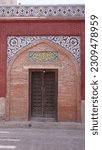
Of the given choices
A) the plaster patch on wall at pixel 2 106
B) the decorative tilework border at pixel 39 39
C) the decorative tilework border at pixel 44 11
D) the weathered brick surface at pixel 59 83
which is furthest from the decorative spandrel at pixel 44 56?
the plaster patch on wall at pixel 2 106

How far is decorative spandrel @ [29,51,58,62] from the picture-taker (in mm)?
9285

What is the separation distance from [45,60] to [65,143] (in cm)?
328

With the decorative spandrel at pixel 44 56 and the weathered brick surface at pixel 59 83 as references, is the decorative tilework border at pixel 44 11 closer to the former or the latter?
the weathered brick surface at pixel 59 83

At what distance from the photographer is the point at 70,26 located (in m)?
9.22

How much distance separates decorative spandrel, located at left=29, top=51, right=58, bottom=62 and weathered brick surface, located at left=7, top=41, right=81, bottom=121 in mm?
94

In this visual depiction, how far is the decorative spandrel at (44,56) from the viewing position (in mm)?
9285

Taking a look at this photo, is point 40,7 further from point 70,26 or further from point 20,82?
point 20,82

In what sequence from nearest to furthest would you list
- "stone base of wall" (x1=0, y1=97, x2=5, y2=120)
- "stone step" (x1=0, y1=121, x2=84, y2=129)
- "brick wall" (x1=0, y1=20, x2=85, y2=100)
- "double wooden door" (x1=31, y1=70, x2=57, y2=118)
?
"stone step" (x1=0, y1=121, x2=84, y2=129), "brick wall" (x1=0, y1=20, x2=85, y2=100), "stone base of wall" (x1=0, y1=97, x2=5, y2=120), "double wooden door" (x1=31, y1=70, x2=57, y2=118)

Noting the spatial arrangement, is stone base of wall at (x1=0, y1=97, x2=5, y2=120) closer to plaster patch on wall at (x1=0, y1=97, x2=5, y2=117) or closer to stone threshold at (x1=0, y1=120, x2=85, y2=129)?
plaster patch on wall at (x1=0, y1=97, x2=5, y2=117)

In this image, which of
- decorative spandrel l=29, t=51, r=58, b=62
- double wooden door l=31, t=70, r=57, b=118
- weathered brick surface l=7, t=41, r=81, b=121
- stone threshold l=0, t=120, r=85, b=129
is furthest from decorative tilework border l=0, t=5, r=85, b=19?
stone threshold l=0, t=120, r=85, b=129

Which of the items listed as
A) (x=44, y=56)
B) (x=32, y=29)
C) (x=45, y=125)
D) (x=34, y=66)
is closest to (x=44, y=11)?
(x=32, y=29)

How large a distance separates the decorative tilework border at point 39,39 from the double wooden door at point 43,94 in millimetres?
904

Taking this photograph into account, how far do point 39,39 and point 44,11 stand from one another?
878 mm

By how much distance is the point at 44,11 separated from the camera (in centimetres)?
924
